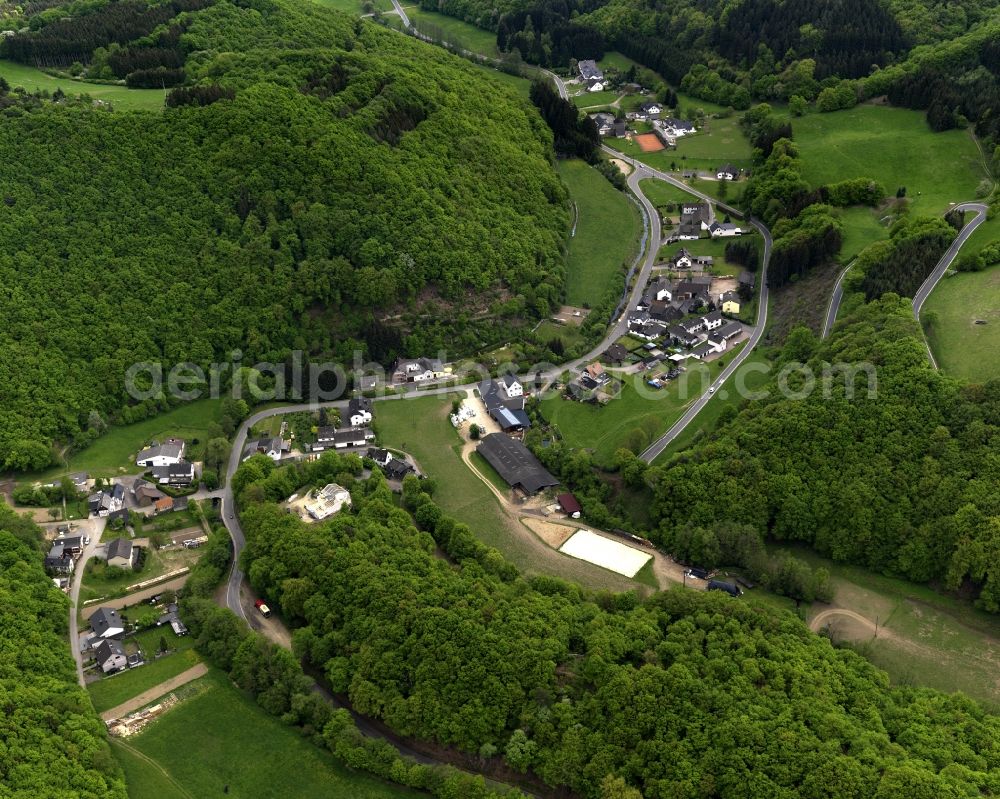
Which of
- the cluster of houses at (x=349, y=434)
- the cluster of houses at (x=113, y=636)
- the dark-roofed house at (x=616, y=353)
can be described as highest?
the dark-roofed house at (x=616, y=353)

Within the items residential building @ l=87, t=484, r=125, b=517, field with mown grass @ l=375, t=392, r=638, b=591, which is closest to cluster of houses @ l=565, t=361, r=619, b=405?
field with mown grass @ l=375, t=392, r=638, b=591

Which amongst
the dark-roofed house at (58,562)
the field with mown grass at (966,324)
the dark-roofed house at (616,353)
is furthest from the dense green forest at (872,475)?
the dark-roofed house at (58,562)

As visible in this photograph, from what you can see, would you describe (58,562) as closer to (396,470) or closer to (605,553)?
(396,470)

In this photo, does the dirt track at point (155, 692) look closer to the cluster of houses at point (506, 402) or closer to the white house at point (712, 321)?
the cluster of houses at point (506, 402)

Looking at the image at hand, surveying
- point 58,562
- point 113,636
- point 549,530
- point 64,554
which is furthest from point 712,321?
point 58,562

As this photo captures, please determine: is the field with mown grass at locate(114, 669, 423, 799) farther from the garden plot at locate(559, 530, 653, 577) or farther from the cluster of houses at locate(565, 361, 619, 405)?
the cluster of houses at locate(565, 361, 619, 405)

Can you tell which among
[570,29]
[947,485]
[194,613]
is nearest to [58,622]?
[194,613]
